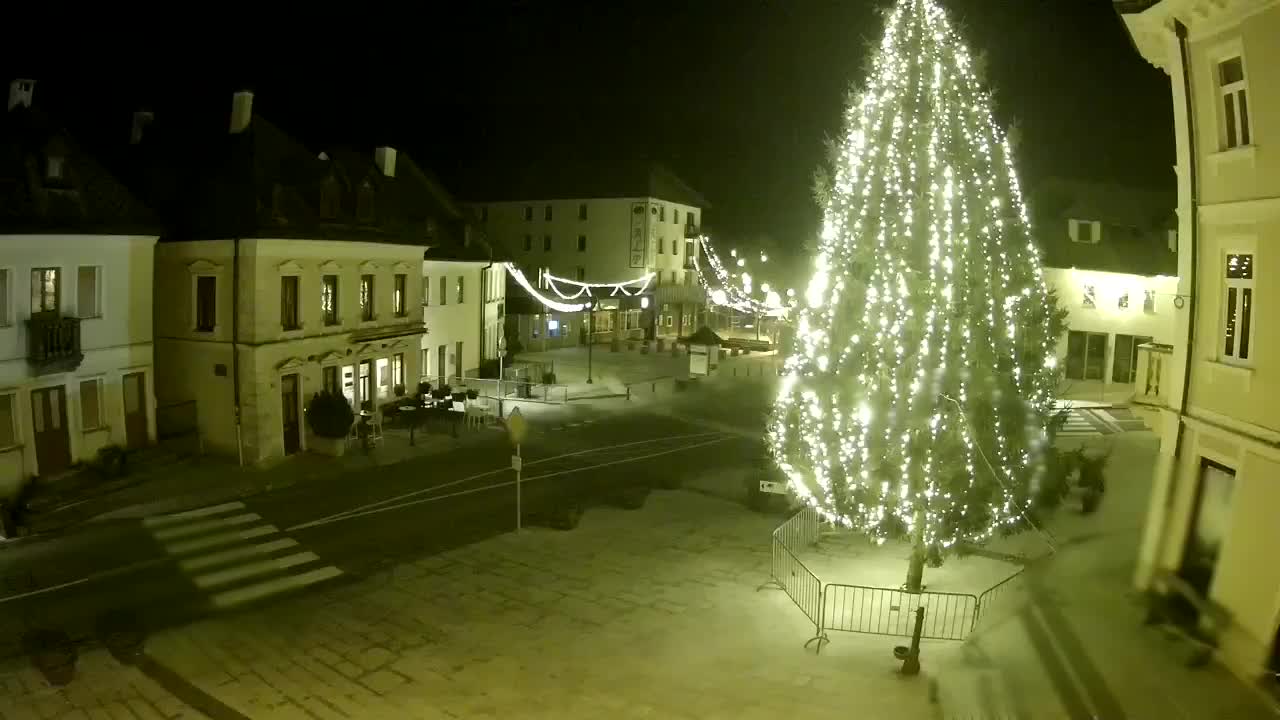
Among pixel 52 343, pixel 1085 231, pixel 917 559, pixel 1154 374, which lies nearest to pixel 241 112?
pixel 52 343

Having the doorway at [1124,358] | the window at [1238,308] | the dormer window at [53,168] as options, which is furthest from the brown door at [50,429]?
the doorway at [1124,358]

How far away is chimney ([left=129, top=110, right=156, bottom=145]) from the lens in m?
30.5

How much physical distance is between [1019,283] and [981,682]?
5142 mm

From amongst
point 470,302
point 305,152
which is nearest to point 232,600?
point 305,152

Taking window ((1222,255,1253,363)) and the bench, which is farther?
window ((1222,255,1253,363))

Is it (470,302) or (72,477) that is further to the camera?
(470,302)

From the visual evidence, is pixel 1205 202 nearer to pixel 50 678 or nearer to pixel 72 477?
pixel 50 678

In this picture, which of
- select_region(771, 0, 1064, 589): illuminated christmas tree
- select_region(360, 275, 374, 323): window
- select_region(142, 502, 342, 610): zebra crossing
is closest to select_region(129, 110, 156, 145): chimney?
select_region(360, 275, 374, 323): window

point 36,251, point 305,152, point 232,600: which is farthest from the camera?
point 305,152

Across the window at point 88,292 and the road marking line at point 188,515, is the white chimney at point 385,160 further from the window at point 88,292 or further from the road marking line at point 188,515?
the road marking line at point 188,515

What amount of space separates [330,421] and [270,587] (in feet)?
34.2

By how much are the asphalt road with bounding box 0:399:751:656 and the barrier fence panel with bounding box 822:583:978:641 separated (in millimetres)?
8111

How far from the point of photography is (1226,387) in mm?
12031

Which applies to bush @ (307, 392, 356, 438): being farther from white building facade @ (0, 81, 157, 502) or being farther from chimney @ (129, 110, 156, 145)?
chimney @ (129, 110, 156, 145)
